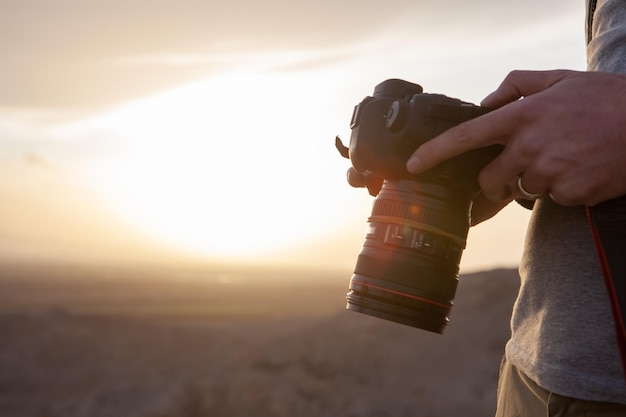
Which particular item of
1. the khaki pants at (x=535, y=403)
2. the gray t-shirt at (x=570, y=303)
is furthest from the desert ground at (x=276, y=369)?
the gray t-shirt at (x=570, y=303)

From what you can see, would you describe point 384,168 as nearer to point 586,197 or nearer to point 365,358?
point 586,197

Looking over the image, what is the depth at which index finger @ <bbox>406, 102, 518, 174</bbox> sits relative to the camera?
112 centimetres

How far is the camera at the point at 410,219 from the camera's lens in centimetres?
141

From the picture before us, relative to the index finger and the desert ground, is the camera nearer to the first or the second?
the index finger

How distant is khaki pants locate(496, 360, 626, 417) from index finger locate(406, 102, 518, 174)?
20.0 inches

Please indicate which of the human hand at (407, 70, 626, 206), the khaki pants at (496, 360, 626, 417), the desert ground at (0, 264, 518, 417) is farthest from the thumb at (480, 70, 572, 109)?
the desert ground at (0, 264, 518, 417)

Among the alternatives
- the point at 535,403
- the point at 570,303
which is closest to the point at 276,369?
the point at 535,403

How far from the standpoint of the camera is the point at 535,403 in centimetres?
122

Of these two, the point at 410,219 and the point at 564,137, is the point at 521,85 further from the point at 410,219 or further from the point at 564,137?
the point at 410,219

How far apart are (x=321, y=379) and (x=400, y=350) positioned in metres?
1.40

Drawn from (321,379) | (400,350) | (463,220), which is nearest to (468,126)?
(463,220)

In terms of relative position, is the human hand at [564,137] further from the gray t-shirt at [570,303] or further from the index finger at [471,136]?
the gray t-shirt at [570,303]

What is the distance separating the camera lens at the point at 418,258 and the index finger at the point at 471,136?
0.20m

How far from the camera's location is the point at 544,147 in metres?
1.08
